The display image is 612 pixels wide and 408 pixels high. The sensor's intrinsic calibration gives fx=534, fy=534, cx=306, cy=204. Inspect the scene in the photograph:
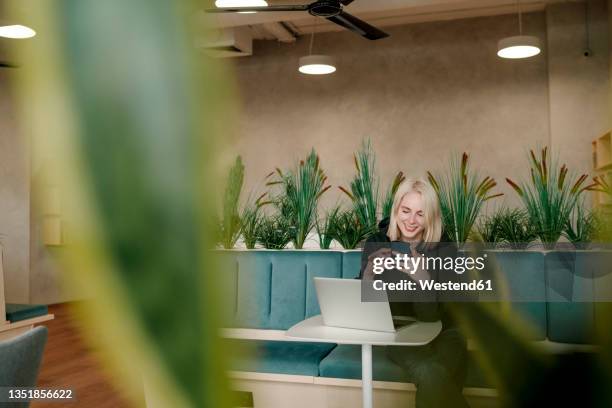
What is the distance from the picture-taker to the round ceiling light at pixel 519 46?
5090mm

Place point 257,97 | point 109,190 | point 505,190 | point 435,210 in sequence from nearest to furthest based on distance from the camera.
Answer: point 109,190 < point 435,210 < point 505,190 < point 257,97

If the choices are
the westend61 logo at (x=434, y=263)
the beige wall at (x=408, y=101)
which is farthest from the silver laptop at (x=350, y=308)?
the beige wall at (x=408, y=101)

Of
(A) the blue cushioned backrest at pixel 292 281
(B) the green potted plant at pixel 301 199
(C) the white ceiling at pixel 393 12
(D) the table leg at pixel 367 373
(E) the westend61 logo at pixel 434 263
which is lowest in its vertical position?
(D) the table leg at pixel 367 373

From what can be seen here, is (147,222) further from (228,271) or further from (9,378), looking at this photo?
(9,378)

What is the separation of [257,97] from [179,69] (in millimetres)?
7735

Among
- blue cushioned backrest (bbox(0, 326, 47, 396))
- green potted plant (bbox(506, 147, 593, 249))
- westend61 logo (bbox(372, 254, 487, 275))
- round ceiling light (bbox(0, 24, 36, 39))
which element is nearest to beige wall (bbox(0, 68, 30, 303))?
blue cushioned backrest (bbox(0, 326, 47, 396))

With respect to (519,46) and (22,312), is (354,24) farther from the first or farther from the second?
(22,312)

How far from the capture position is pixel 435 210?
7.97 feet

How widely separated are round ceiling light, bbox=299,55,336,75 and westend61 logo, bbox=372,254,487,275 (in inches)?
218

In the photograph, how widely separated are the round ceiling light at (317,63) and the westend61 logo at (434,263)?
18.2 feet

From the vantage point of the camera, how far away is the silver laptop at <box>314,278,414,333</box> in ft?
6.73

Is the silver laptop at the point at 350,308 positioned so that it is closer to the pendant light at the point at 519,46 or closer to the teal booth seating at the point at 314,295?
the teal booth seating at the point at 314,295

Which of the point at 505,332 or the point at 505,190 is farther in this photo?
the point at 505,190

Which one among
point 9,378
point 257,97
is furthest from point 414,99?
point 9,378
